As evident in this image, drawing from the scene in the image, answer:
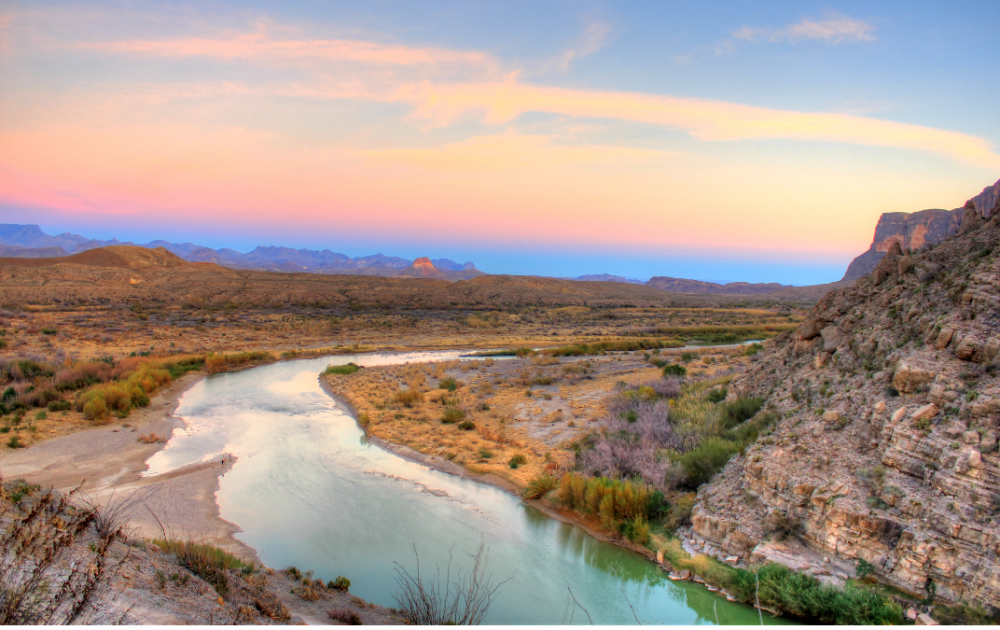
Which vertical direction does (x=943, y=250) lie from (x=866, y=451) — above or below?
above

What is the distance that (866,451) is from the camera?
8023mm

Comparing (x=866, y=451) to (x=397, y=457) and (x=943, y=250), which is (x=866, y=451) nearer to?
(x=943, y=250)

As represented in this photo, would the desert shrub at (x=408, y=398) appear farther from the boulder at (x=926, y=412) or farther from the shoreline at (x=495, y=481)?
the boulder at (x=926, y=412)

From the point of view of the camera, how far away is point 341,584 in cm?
793

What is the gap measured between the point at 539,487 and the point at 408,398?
962cm

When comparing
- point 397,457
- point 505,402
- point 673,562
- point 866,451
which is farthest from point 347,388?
point 866,451

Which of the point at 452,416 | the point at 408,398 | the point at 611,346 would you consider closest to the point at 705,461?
the point at 452,416

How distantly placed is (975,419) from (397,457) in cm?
1268

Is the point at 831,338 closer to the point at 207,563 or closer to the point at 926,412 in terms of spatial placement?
the point at 926,412

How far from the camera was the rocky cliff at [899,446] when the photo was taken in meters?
6.35

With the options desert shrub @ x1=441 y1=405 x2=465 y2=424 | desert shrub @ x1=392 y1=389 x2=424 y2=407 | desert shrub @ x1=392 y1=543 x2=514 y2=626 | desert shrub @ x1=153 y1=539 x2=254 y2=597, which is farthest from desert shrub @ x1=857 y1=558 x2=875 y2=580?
desert shrub @ x1=392 y1=389 x2=424 y2=407

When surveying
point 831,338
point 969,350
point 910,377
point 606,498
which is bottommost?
point 606,498

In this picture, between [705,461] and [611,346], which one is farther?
[611,346]

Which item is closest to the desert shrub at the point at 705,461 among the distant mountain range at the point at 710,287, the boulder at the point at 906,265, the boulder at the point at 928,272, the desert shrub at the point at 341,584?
the boulder at the point at 928,272
